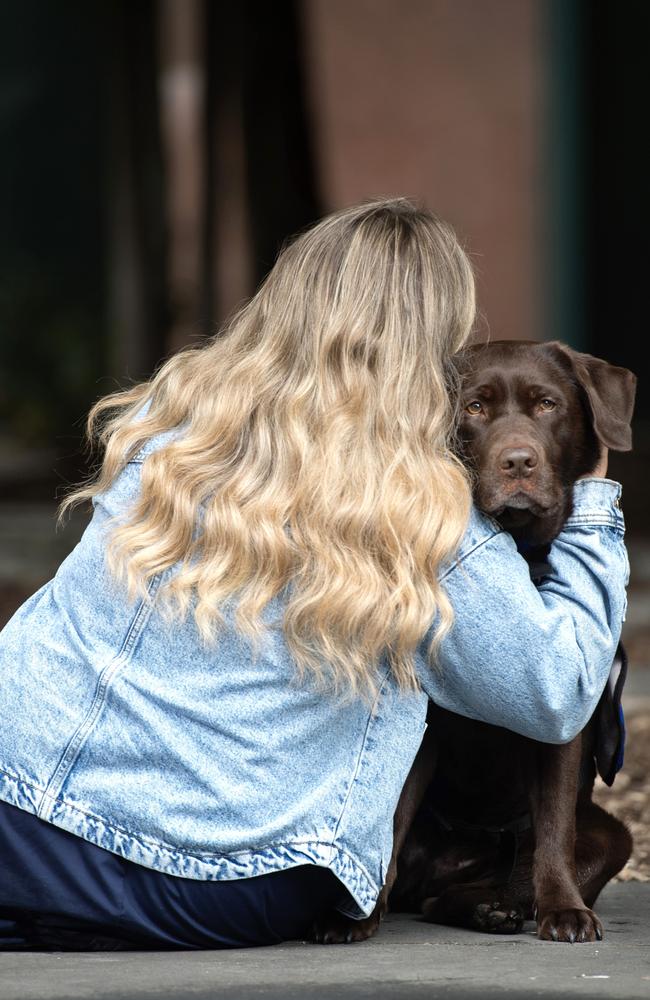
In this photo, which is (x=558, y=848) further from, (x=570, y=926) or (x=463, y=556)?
(x=463, y=556)

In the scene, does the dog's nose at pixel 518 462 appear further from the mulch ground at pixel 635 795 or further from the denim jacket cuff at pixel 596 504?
the mulch ground at pixel 635 795

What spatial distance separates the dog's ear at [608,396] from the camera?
320 centimetres

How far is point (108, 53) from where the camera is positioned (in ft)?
39.5

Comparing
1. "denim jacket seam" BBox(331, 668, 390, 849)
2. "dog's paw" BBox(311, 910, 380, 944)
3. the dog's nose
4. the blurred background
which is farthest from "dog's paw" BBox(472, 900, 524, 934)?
the blurred background

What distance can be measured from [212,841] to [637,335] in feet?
42.9

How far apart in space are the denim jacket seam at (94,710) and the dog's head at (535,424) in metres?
0.77

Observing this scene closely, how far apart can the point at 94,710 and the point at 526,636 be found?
80 cm

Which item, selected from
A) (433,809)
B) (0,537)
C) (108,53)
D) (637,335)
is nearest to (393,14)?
(108,53)

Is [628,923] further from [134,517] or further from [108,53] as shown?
[108,53]

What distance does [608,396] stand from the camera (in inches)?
128

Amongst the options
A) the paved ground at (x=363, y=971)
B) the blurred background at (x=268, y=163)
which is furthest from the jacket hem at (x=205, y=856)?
the blurred background at (x=268, y=163)

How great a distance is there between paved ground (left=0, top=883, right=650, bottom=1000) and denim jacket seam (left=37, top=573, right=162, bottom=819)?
30 centimetres

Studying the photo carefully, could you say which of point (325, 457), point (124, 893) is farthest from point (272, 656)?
point (124, 893)

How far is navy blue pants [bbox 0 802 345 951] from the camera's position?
8.74ft
